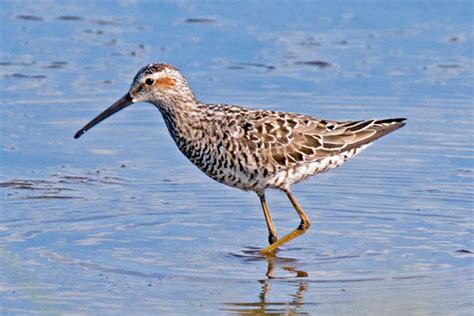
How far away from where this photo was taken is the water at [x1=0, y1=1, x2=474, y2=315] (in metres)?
10.0

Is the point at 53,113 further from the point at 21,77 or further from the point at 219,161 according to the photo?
the point at 219,161

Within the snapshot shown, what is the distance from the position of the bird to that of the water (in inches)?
24.0

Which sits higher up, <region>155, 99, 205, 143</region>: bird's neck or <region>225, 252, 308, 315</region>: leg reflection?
<region>155, 99, 205, 143</region>: bird's neck

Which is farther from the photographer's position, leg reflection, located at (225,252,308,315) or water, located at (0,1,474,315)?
water, located at (0,1,474,315)

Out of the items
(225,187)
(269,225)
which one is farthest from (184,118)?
(225,187)

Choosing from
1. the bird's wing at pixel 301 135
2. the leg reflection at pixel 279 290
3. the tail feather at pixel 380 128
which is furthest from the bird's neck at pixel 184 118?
the tail feather at pixel 380 128

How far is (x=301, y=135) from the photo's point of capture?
1164 centimetres

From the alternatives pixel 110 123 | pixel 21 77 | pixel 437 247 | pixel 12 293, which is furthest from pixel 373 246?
pixel 21 77

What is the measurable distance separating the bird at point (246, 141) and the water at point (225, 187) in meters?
0.61

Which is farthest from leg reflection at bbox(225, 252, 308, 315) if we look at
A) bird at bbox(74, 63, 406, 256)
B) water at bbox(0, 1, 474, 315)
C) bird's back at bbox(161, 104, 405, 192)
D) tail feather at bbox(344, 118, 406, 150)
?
tail feather at bbox(344, 118, 406, 150)

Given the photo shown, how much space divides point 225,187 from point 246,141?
2.02m

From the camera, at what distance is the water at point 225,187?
10039 millimetres

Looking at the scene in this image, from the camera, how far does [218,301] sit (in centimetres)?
966

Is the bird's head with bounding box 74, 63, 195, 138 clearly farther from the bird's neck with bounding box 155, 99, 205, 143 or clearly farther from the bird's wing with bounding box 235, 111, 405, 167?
the bird's wing with bounding box 235, 111, 405, 167
